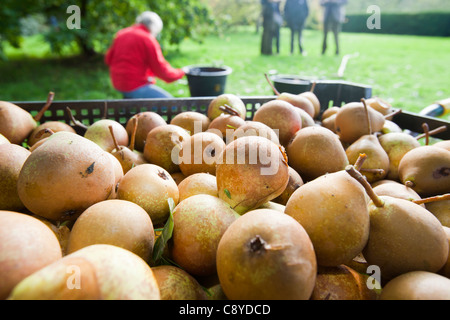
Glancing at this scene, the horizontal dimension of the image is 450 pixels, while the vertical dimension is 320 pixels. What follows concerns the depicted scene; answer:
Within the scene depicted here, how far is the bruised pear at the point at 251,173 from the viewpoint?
161 cm

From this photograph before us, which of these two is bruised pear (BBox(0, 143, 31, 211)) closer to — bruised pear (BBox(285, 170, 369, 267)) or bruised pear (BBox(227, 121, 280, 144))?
bruised pear (BBox(227, 121, 280, 144))

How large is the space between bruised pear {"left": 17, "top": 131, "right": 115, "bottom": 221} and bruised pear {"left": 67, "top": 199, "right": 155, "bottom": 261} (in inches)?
3.8

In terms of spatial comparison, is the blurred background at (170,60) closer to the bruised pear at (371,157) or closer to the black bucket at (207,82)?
the black bucket at (207,82)

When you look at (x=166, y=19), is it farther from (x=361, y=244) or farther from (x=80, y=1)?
(x=361, y=244)

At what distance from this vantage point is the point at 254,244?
111 centimetres

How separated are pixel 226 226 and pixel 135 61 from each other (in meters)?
4.66

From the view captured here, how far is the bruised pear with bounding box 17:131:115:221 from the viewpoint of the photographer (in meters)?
1.41

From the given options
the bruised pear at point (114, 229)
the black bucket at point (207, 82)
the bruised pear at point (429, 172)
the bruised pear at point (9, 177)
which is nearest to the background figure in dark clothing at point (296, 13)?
the black bucket at point (207, 82)

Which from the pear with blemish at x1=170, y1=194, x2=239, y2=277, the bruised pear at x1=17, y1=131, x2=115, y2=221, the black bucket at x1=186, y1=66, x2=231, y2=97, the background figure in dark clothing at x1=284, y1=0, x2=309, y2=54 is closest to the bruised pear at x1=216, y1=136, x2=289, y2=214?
the pear with blemish at x1=170, y1=194, x2=239, y2=277

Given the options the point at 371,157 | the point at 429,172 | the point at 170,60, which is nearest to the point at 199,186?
the point at 371,157

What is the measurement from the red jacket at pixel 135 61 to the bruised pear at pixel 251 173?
4.19m

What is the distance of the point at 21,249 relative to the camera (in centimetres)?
107
